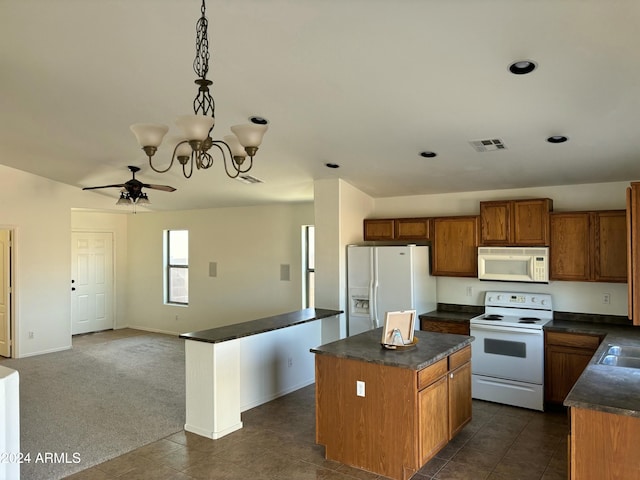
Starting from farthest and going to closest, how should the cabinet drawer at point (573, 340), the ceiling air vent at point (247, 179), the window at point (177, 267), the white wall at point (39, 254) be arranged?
the window at point (177, 267) < the white wall at point (39, 254) < the ceiling air vent at point (247, 179) < the cabinet drawer at point (573, 340)

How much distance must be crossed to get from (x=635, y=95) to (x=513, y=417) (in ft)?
9.76

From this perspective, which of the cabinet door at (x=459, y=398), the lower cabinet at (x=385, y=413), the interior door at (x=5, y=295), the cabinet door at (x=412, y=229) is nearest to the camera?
the lower cabinet at (x=385, y=413)

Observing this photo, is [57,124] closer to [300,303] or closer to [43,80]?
[43,80]

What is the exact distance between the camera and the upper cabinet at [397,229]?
5.63 metres

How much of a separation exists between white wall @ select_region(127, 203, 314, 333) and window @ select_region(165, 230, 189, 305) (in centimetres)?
16

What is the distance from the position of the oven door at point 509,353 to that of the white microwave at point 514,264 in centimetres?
62

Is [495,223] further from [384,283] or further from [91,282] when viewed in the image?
[91,282]

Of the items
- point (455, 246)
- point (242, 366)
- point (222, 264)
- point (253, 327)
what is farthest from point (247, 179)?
point (455, 246)

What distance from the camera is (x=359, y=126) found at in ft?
12.8

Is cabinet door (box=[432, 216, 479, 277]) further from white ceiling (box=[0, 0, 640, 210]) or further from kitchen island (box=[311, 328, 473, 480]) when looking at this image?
kitchen island (box=[311, 328, 473, 480])

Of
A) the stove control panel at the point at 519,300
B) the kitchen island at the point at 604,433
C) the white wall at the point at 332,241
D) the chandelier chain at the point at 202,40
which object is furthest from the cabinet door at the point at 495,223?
the chandelier chain at the point at 202,40

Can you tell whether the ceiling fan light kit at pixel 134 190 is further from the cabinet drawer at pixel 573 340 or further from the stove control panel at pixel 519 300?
the cabinet drawer at pixel 573 340

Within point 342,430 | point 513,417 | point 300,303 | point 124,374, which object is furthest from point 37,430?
point 513,417

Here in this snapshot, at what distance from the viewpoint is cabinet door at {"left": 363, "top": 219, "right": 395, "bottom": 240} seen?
19.2 ft
